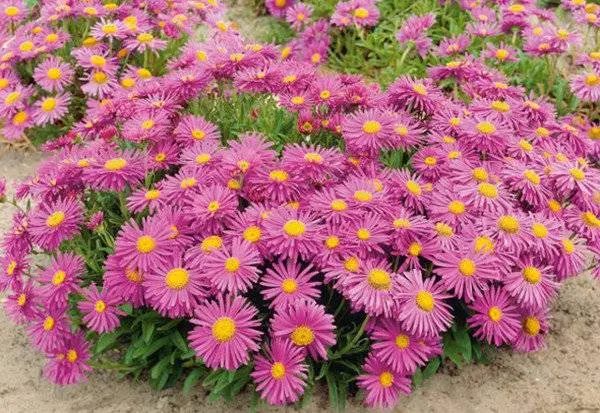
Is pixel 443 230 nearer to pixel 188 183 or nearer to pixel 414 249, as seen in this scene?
pixel 414 249

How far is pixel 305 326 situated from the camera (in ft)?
6.95

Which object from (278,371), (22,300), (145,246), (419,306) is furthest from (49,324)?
(419,306)

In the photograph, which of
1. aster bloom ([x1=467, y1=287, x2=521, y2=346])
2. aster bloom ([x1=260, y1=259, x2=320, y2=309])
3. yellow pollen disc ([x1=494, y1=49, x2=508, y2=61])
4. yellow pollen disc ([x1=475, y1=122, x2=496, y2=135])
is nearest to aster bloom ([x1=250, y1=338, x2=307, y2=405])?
aster bloom ([x1=260, y1=259, x2=320, y2=309])

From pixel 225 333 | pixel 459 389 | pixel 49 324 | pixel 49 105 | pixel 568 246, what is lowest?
pixel 459 389

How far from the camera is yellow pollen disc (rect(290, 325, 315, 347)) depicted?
2.10 meters

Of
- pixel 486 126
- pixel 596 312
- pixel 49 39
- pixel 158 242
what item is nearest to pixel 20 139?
pixel 49 39

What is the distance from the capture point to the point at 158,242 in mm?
2225

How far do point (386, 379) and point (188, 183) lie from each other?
0.92 meters

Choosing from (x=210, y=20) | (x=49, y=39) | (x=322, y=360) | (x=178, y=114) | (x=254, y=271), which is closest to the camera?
(x=254, y=271)

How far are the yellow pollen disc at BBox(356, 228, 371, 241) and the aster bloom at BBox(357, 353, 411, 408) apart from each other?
370 millimetres

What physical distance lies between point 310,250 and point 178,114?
36.6 inches

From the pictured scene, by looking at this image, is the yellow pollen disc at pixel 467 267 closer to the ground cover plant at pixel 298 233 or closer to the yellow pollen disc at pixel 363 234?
the ground cover plant at pixel 298 233

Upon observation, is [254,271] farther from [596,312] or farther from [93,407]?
[596,312]

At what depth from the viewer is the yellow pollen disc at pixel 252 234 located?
220 cm
